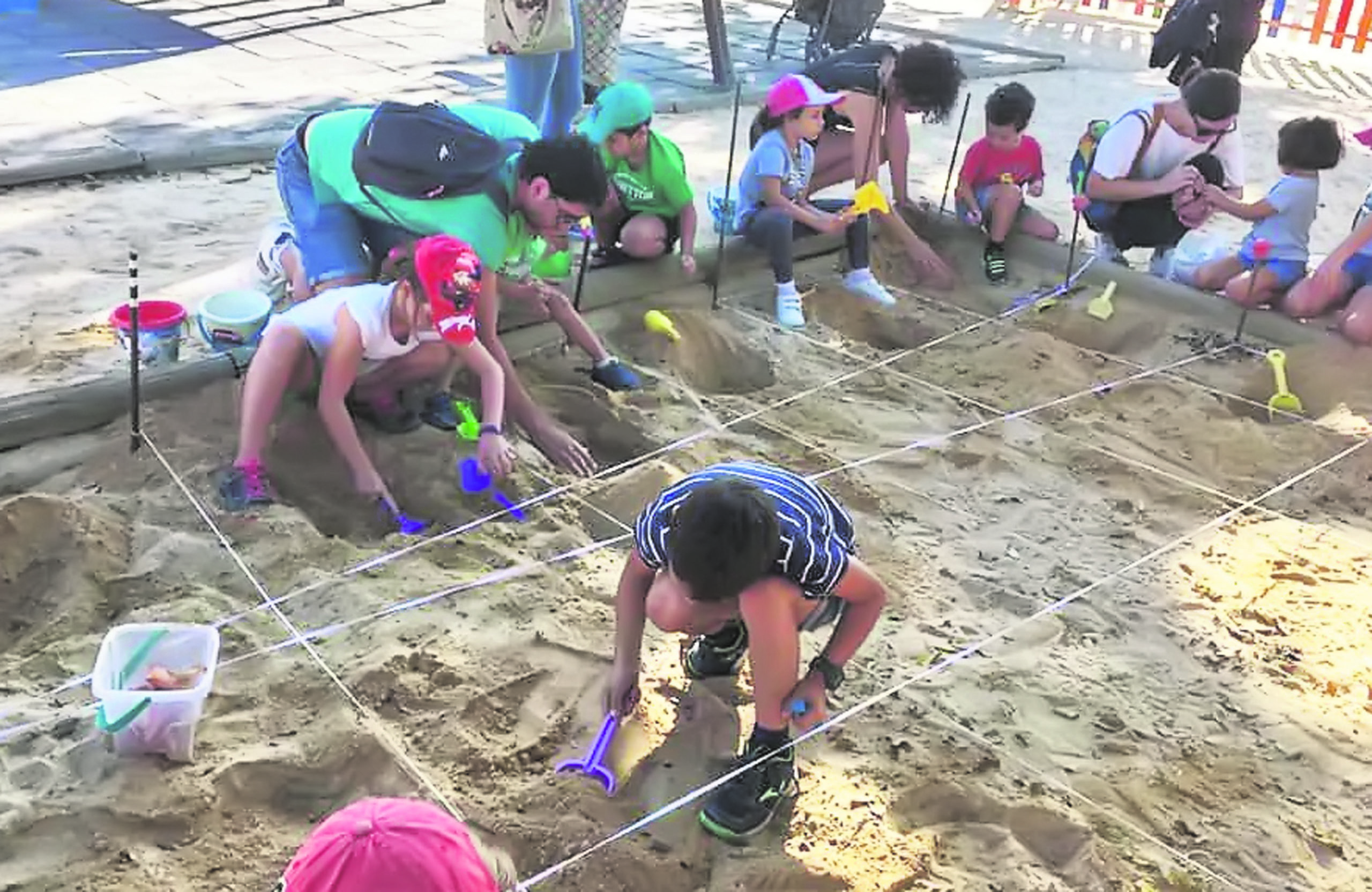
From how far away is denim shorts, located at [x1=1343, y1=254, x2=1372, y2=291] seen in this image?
4344 mm

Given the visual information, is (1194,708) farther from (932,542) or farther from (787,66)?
(787,66)

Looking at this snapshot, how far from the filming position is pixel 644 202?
166 inches

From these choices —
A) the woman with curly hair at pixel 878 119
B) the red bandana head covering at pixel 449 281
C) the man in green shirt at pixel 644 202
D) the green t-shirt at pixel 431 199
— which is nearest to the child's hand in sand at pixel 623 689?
the red bandana head covering at pixel 449 281

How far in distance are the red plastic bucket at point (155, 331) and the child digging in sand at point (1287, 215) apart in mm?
3323

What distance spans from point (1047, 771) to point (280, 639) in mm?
1405

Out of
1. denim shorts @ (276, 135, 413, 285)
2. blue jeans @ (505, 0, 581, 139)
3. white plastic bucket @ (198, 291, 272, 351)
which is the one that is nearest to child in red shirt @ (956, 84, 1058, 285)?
blue jeans @ (505, 0, 581, 139)

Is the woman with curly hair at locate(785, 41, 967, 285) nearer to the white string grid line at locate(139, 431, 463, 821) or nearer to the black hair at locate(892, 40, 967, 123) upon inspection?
the black hair at locate(892, 40, 967, 123)

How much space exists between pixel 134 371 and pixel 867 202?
7.98 feet

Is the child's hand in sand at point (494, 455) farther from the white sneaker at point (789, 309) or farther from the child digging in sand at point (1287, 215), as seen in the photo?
the child digging in sand at point (1287, 215)

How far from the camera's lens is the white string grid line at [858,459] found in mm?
2490

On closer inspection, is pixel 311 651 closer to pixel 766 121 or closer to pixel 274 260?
pixel 274 260

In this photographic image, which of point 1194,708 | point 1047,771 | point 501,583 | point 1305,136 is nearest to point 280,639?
point 501,583

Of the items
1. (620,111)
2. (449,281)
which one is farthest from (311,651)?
(620,111)

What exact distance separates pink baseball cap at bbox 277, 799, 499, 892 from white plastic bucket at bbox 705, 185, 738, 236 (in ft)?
10.6
